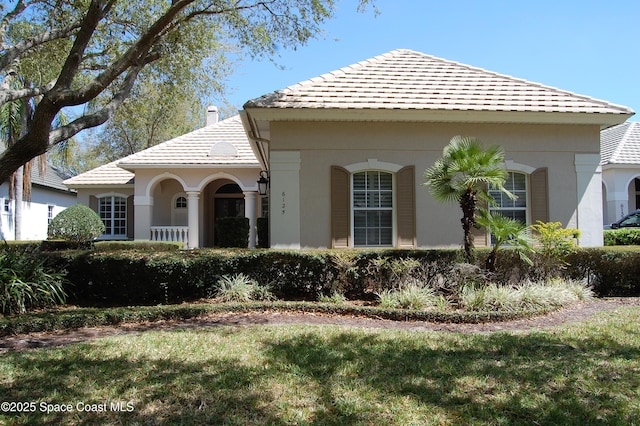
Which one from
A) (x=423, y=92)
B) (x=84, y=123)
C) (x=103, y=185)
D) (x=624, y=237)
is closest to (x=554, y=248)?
(x=423, y=92)

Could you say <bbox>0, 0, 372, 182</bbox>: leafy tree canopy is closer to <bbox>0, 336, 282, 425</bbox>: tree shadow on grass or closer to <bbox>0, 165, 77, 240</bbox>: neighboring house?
<bbox>0, 336, 282, 425</bbox>: tree shadow on grass

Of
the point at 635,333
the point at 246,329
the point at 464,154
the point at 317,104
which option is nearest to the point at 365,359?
the point at 246,329

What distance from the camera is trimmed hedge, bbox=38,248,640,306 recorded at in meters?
8.73

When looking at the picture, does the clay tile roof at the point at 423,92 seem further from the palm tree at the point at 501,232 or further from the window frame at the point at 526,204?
the palm tree at the point at 501,232

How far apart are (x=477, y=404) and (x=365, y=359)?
4.60ft

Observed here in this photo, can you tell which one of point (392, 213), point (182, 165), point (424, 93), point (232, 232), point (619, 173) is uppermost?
point (424, 93)

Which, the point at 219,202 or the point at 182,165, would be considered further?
the point at 219,202

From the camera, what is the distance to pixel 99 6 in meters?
7.89

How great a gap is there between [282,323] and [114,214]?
56.2 feet

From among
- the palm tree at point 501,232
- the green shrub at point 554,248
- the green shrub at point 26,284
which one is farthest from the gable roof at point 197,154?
the green shrub at point 554,248

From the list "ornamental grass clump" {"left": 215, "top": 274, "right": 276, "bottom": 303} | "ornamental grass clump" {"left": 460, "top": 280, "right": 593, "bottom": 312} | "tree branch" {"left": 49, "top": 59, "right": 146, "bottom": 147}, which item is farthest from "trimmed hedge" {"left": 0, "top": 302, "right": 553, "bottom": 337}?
"tree branch" {"left": 49, "top": 59, "right": 146, "bottom": 147}

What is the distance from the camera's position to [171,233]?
18453 millimetres

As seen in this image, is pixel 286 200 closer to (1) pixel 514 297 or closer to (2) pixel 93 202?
(1) pixel 514 297

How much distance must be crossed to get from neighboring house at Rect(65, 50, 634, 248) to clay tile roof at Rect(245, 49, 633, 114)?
0.03 m
